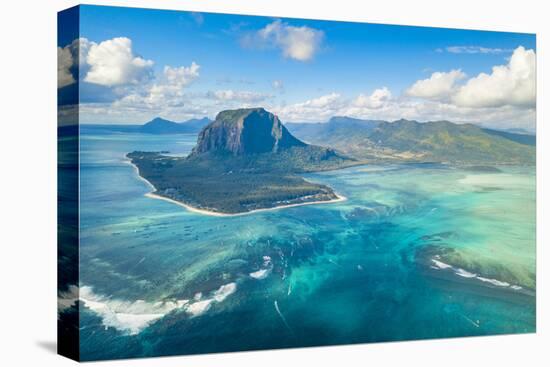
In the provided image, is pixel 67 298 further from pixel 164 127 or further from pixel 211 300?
pixel 164 127

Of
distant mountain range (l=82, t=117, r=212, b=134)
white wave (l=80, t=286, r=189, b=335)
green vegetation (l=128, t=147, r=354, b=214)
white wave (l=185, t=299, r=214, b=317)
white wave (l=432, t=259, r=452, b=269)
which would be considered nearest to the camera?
white wave (l=80, t=286, r=189, b=335)

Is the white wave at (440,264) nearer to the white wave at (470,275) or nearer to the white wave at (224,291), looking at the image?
the white wave at (470,275)

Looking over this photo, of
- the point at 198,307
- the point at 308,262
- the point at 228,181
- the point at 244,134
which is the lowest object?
the point at 198,307

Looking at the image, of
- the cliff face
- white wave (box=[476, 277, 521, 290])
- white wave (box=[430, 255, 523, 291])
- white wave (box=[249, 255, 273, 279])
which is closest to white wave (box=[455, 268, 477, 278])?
white wave (box=[430, 255, 523, 291])

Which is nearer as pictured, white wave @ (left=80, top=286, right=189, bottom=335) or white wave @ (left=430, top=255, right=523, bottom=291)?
white wave @ (left=80, top=286, right=189, bottom=335)

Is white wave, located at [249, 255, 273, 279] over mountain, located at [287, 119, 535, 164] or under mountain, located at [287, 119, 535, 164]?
under

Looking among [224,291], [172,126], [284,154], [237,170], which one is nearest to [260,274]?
[224,291]

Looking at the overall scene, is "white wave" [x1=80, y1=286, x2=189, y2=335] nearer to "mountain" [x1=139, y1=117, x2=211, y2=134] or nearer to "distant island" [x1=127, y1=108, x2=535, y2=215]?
"distant island" [x1=127, y1=108, x2=535, y2=215]
